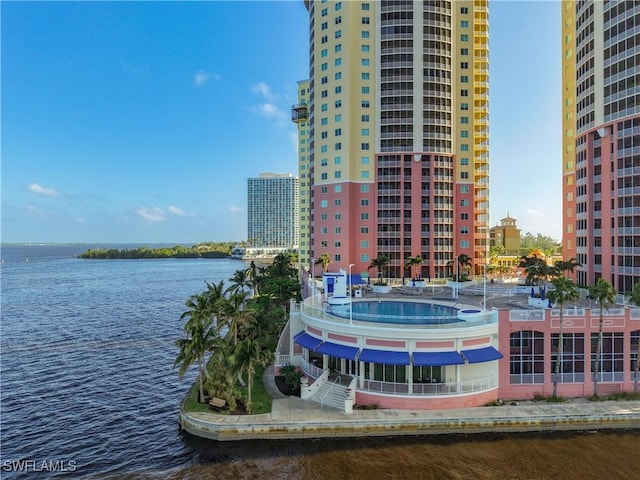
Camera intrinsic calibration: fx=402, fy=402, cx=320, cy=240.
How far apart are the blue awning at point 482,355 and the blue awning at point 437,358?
0.87m

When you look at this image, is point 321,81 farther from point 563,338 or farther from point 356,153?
point 563,338

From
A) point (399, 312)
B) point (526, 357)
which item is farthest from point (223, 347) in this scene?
point (526, 357)

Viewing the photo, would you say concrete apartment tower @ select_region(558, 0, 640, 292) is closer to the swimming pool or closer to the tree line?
the swimming pool

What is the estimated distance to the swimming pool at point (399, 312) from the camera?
124ft

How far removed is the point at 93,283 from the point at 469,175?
13203cm

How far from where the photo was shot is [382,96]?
82.2 m

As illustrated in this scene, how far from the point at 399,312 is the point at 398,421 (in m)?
14.1

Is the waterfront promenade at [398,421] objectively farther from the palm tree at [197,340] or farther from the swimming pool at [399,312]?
the swimming pool at [399,312]

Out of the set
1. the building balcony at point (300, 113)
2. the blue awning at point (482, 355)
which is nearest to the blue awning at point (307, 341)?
the blue awning at point (482, 355)

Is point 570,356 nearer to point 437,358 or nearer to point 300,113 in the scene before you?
point 437,358

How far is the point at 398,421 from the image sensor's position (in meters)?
32.0

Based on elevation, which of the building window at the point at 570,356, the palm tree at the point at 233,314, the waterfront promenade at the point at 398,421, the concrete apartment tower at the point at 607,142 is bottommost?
the waterfront promenade at the point at 398,421

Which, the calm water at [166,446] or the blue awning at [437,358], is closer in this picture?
the calm water at [166,446]

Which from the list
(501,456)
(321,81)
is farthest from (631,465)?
(321,81)
